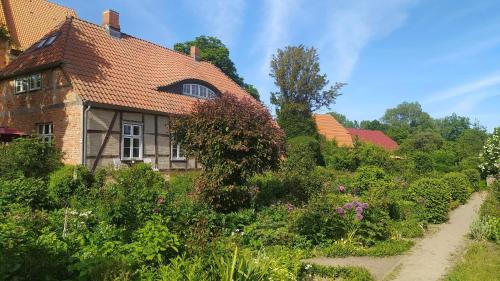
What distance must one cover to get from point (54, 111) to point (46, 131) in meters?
1.26

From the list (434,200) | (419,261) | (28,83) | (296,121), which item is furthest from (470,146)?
(28,83)

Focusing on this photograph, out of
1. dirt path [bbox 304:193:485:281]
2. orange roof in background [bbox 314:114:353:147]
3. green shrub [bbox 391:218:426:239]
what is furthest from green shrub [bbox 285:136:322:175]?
orange roof in background [bbox 314:114:353:147]

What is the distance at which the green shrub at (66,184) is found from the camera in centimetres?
1218

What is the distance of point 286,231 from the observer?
9031 millimetres

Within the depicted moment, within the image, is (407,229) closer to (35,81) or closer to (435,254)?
(435,254)

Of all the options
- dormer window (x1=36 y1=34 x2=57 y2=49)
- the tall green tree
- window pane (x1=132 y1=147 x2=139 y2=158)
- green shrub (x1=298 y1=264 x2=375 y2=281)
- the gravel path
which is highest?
the tall green tree

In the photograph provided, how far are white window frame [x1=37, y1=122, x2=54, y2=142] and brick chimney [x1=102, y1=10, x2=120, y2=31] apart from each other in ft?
21.9

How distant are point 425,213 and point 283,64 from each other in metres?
23.4

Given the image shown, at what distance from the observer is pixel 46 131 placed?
18.1m

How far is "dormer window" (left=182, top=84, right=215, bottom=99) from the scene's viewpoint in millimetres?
22734

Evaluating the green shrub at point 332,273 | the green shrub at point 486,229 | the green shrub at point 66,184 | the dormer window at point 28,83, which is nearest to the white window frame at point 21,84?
the dormer window at point 28,83

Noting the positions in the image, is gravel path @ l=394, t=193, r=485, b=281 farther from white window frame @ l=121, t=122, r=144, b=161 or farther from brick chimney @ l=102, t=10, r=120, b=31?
brick chimney @ l=102, t=10, r=120, b=31

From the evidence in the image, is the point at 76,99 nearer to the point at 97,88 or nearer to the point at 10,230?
the point at 97,88

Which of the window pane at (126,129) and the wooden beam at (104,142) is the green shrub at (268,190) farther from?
the wooden beam at (104,142)
